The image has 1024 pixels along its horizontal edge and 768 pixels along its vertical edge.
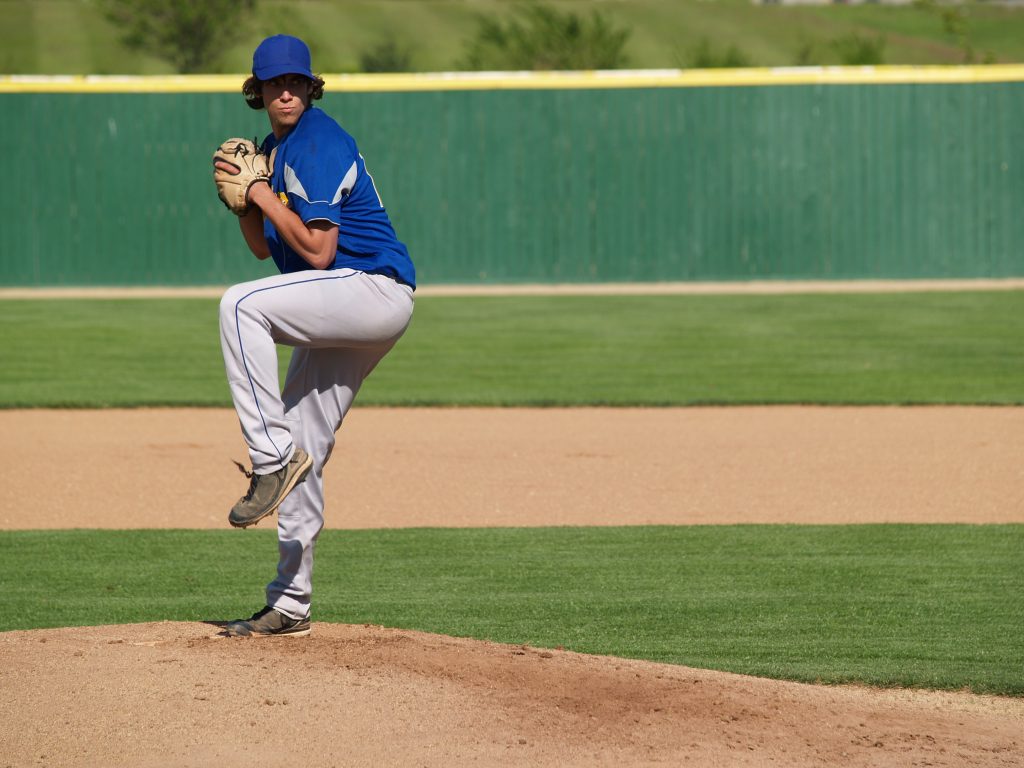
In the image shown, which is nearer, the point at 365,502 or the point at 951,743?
the point at 951,743

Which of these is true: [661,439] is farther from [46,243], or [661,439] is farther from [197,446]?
[46,243]

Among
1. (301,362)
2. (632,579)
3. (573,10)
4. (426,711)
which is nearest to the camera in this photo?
(426,711)

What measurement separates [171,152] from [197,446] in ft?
39.9

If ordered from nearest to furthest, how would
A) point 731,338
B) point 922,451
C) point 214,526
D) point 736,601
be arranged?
point 736,601 → point 214,526 → point 922,451 → point 731,338

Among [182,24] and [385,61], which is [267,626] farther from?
[385,61]

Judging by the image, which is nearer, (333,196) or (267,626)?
(333,196)

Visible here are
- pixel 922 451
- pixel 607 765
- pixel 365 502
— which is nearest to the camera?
pixel 607 765

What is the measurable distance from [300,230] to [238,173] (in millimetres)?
268

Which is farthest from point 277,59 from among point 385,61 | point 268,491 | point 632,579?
point 385,61

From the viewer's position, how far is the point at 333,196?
462 centimetres

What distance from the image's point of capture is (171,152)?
71.1ft

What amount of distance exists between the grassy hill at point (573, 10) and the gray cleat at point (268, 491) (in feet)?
150

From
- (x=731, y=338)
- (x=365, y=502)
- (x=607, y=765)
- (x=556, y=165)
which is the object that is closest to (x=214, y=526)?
(x=365, y=502)

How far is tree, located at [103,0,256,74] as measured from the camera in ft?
137
